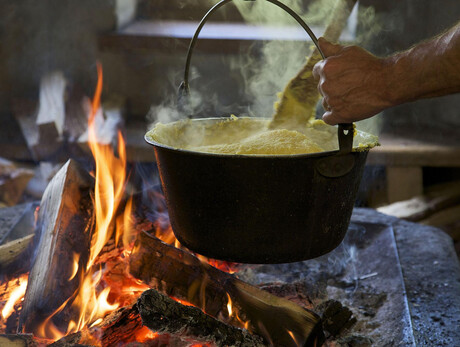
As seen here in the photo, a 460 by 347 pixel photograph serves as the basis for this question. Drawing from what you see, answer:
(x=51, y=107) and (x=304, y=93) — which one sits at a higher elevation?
(x=304, y=93)

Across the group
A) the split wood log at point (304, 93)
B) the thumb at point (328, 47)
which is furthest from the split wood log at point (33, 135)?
the thumb at point (328, 47)

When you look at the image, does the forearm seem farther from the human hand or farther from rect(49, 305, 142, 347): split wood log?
rect(49, 305, 142, 347): split wood log

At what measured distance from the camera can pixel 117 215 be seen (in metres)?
2.14

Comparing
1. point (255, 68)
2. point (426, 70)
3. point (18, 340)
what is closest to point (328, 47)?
point (426, 70)

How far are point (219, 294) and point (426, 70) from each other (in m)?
0.99

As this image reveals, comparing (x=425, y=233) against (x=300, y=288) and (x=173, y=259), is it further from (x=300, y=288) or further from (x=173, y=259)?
(x=173, y=259)

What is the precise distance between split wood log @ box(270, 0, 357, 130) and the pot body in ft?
1.37

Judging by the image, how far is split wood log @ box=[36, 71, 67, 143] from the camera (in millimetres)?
3531

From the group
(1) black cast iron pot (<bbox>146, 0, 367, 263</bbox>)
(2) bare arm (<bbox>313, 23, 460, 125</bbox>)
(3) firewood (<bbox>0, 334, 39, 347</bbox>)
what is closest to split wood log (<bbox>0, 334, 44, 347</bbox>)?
(3) firewood (<bbox>0, 334, 39, 347</bbox>)

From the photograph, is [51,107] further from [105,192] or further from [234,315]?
[234,315]

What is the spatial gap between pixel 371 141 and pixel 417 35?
8.55 feet

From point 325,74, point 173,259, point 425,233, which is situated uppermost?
point 325,74

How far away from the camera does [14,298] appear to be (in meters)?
1.89

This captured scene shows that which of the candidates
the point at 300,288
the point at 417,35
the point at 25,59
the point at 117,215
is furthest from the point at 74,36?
the point at 300,288
